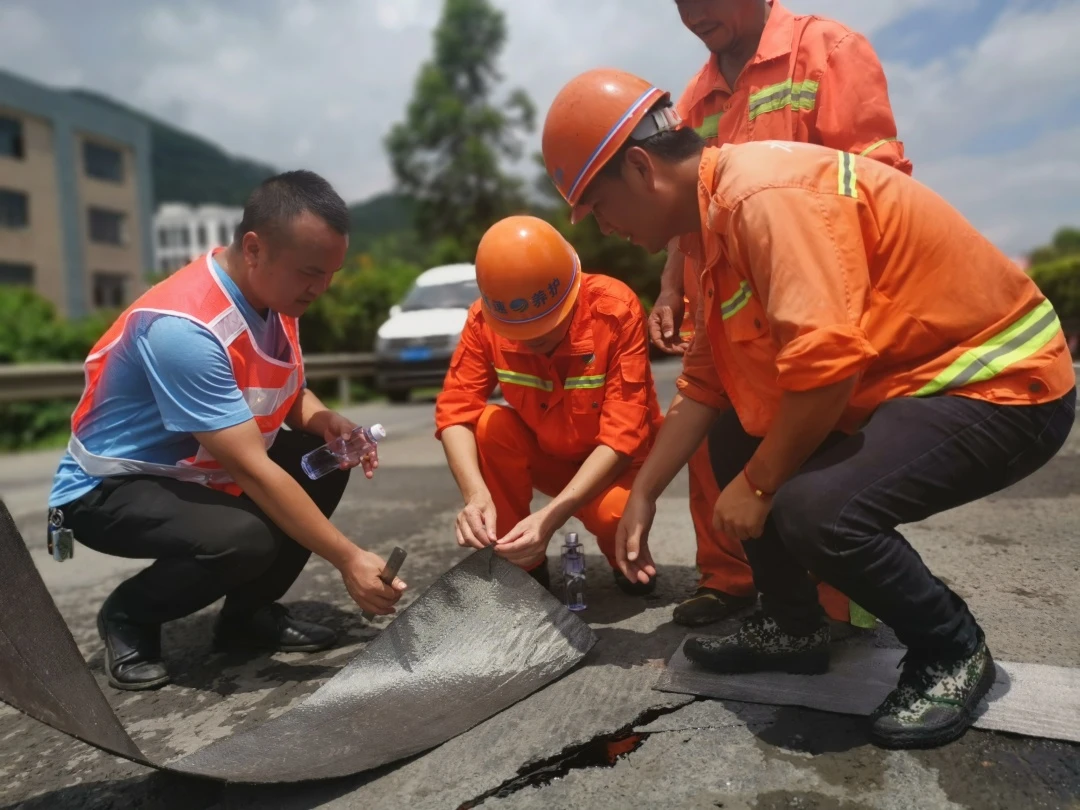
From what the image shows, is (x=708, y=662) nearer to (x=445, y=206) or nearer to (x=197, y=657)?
(x=197, y=657)

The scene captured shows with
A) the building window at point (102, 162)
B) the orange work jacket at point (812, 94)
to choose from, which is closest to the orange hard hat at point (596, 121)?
the orange work jacket at point (812, 94)

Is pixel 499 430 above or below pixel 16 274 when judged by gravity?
below

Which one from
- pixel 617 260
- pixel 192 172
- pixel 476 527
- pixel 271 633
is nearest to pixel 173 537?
pixel 271 633

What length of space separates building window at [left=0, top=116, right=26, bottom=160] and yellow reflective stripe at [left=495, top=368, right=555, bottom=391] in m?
37.3

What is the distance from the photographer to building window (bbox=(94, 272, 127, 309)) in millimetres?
38875

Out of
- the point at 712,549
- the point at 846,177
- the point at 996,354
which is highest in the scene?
the point at 846,177

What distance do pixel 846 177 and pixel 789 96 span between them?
1006 mm

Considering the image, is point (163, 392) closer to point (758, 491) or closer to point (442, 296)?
point (758, 491)

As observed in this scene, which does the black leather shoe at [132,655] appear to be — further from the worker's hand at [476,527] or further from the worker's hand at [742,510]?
the worker's hand at [742,510]

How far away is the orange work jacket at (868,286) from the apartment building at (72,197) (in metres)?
34.4

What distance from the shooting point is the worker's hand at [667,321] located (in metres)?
2.89

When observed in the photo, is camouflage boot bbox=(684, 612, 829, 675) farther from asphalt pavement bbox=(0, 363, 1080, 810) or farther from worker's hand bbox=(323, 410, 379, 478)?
worker's hand bbox=(323, 410, 379, 478)

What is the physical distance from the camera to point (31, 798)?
1843 mm

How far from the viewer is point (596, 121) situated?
6.50 ft
